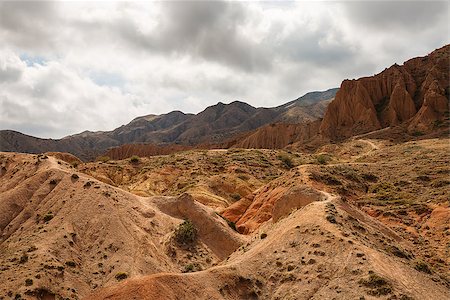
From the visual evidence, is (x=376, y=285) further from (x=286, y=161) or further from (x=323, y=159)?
(x=286, y=161)

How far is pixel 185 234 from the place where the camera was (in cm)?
3453

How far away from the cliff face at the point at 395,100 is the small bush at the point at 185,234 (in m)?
75.2

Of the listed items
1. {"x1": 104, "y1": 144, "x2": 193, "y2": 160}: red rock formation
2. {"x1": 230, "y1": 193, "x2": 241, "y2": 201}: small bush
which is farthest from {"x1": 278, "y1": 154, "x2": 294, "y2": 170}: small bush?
{"x1": 104, "y1": 144, "x2": 193, "y2": 160}: red rock formation

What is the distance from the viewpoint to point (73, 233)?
31.7 metres

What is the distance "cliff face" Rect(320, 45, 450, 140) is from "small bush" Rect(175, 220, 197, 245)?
247 feet

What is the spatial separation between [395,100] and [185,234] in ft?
306

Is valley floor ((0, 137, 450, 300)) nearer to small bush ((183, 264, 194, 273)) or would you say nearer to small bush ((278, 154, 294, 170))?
small bush ((183, 264, 194, 273))

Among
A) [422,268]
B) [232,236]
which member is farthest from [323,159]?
[422,268]

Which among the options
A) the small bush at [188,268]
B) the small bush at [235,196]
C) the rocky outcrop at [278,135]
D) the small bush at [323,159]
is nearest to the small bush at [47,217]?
the small bush at [188,268]

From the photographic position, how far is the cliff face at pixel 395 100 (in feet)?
321

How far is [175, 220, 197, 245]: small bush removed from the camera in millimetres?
34094

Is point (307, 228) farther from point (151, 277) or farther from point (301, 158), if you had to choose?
point (301, 158)

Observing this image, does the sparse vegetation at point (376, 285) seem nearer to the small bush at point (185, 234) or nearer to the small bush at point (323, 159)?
the small bush at point (185, 234)

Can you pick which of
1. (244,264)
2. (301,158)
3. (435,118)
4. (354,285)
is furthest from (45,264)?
(435,118)
